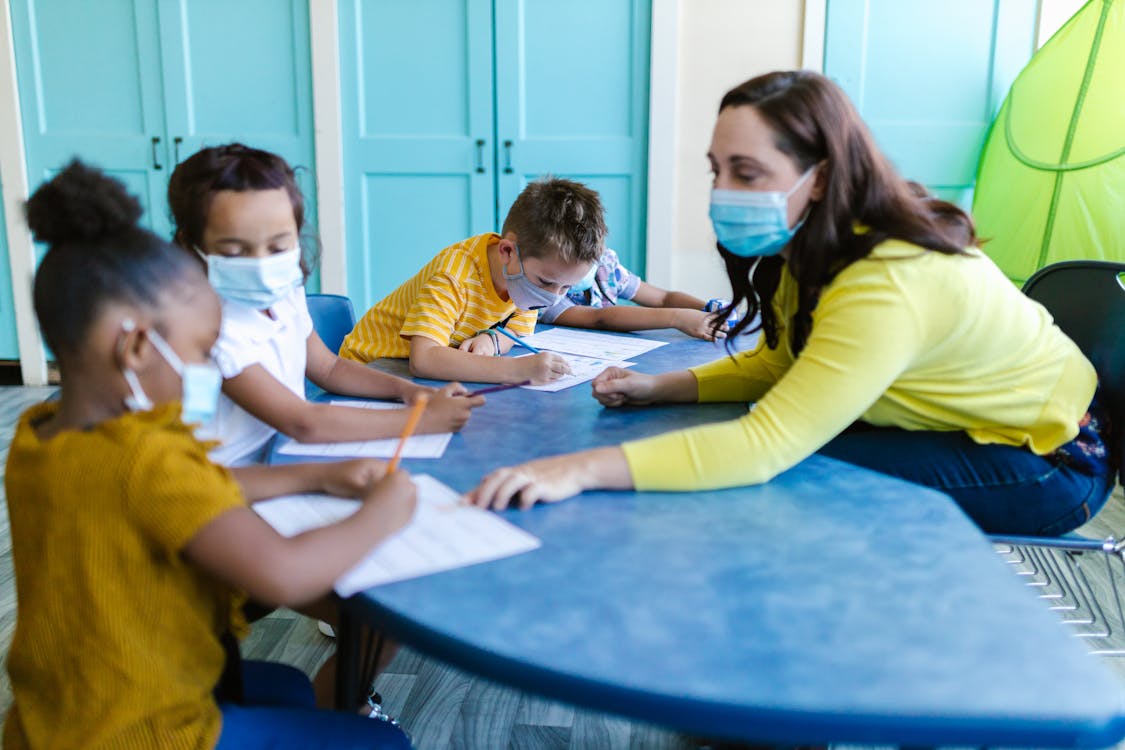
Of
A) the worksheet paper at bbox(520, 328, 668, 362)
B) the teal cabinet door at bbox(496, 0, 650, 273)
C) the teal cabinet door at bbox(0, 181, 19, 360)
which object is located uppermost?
the teal cabinet door at bbox(496, 0, 650, 273)

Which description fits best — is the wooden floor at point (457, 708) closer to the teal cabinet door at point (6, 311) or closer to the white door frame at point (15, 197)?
the white door frame at point (15, 197)

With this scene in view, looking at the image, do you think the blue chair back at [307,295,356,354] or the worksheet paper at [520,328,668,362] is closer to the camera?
the worksheet paper at [520,328,668,362]

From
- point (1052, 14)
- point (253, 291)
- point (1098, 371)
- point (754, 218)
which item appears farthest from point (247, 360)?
point (1052, 14)

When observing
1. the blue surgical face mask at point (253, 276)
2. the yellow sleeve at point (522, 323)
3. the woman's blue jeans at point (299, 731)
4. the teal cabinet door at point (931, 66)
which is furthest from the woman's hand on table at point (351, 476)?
the teal cabinet door at point (931, 66)

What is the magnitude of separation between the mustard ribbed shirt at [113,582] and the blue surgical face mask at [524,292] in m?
1.10

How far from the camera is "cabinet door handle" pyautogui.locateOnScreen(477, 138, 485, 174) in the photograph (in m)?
3.83

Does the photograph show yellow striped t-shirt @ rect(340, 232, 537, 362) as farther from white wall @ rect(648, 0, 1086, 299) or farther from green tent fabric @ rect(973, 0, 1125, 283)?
green tent fabric @ rect(973, 0, 1125, 283)

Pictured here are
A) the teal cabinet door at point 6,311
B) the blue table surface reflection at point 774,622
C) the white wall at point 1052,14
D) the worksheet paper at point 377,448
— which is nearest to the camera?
the blue table surface reflection at point 774,622

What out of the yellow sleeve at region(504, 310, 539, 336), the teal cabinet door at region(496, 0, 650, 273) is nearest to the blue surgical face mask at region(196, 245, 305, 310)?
the yellow sleeve at region(504, 310, 539, 336)

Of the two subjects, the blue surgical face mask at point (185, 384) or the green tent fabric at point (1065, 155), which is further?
Answer: the green tent fabric at point (1065, 155)

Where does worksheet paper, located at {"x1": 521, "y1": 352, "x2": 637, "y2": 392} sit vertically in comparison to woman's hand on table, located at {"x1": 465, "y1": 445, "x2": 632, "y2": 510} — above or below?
below

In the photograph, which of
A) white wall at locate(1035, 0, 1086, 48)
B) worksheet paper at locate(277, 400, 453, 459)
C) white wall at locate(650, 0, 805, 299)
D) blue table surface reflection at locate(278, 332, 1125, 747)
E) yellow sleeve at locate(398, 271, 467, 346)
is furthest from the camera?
white wall at locate(650, 0, 805, 299)

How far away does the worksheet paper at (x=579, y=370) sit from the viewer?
1.56 meters

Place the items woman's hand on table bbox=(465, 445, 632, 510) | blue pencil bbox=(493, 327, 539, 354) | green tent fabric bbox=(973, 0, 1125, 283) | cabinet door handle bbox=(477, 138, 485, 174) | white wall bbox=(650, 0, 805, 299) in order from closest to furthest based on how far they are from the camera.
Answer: woman's hand on table bbox=(465, 445, 632, 510), blue pencil bbox=(493, 327, 539, 354), green tent fabric bbox=(973, 0, 1125, 283), white wall bbox=(650, 0, 805, 299), cabinet door handle bbox=(477, 138, 485, 174)
